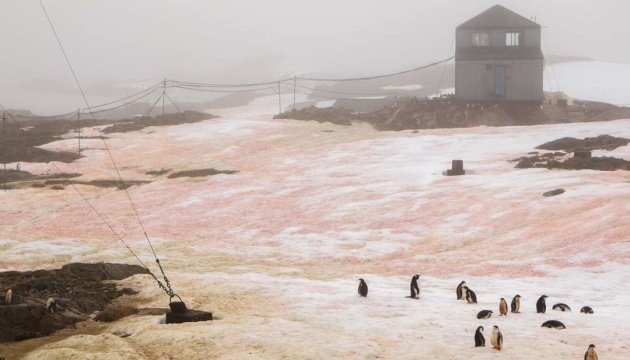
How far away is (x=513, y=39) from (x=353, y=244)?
2223 inches

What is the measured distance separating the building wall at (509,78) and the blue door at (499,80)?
0.37 m

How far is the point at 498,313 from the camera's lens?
952 inches

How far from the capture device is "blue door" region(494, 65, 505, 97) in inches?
3406

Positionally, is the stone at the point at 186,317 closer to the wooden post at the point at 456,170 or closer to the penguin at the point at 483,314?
the penguin at the point at 483,314

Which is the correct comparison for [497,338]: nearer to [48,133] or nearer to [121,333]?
[121,333]

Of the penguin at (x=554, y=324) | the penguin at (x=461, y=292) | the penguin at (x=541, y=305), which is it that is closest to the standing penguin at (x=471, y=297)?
the penguin at (x=461, y=292)

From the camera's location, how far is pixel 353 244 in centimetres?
3912

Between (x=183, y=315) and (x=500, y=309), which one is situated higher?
(x=183, y=315)

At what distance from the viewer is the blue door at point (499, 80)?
284ft

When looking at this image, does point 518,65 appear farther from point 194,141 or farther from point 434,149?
point 194,141

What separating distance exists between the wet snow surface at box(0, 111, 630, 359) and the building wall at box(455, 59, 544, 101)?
13.0m

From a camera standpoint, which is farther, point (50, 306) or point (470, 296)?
point (470, 296)

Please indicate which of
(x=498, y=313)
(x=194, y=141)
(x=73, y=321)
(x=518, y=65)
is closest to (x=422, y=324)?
(x=498, y=313)

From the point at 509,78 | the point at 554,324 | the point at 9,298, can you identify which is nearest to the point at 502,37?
the point at 509,78
